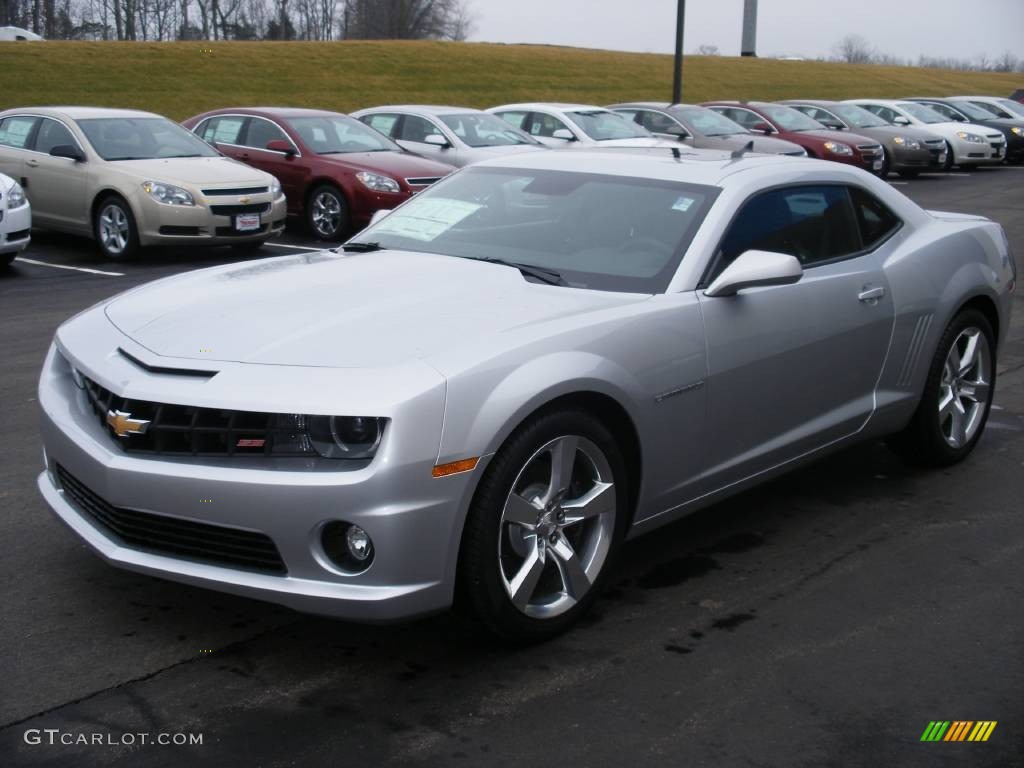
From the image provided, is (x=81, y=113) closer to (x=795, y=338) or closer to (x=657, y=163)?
(x=657, y=163)

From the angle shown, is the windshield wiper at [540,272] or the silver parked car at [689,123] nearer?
the windshield wiper at [540,272]

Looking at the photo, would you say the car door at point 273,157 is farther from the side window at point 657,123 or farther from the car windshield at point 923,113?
the car windshield at point 923,113

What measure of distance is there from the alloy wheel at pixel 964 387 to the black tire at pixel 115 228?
8984mm

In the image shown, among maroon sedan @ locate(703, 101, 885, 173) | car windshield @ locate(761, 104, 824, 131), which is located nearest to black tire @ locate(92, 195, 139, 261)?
maroon sedan @ locate(703, 101, 885, 173)

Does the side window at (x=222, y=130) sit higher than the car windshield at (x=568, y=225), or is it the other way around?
the car windshield at (x=568, y=225)

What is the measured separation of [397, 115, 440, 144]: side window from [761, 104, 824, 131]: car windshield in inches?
353

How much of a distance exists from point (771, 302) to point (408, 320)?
1501mm

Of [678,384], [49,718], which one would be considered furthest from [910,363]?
[49,718]

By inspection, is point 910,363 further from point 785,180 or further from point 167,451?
point 167,451

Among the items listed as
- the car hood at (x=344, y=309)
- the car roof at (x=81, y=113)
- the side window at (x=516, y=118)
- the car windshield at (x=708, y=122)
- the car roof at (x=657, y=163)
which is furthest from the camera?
the car windshield at (x=708, y=122)

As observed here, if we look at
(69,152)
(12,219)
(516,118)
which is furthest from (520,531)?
(516,118)

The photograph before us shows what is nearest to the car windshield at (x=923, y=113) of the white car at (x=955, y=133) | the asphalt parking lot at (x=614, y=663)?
the white car at (x=955, y=133)

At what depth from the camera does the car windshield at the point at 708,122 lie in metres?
22.0

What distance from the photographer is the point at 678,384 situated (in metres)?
4.24
